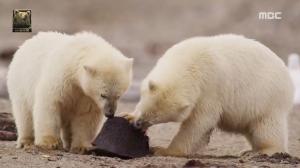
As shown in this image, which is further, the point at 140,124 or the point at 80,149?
the point at 80,149

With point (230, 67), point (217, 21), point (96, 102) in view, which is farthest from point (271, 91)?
point (217, 21)

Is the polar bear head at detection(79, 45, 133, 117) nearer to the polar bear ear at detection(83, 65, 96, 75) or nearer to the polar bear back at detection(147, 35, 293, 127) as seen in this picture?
the polar bear ear at detection(83, 65, 96, 75)

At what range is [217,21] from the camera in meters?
24.5

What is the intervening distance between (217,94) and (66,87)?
1.61 m

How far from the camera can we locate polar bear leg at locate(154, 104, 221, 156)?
917cm

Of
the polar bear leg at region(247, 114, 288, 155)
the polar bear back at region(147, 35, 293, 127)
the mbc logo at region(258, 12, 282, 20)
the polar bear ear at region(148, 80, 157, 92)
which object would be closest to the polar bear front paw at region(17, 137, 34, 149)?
the polar bear back at region(147, 35, 293, 127)

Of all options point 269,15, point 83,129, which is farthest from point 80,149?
point 269,15

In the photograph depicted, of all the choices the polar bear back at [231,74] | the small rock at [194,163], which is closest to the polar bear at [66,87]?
the polar bear back at [231,74]

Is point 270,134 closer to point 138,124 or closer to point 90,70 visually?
point 138,124

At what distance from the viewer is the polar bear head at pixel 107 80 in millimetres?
8758

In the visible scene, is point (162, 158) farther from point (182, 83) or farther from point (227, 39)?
point (227, 39)

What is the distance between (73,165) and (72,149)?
1.27 m

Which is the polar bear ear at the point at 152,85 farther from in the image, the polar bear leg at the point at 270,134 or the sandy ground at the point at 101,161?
the polar bear leg at the point at 270,134

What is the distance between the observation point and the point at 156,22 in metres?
25.0
